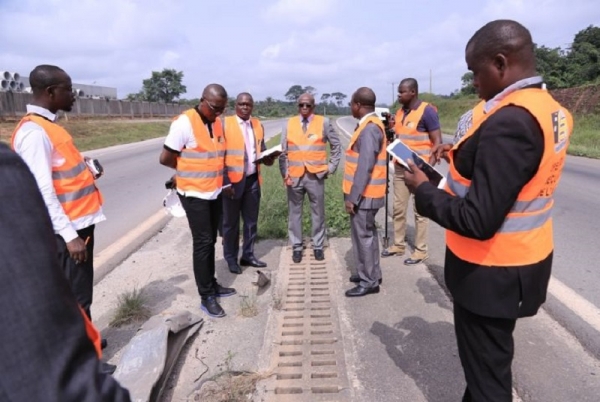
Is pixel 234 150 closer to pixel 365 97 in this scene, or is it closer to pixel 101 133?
pixel 365 97

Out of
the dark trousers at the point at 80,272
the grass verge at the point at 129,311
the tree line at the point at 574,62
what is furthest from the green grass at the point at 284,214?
the tree line at the point at 574,62

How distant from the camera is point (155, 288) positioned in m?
4.20

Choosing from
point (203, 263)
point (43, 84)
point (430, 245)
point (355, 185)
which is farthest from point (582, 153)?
point (43, 84)

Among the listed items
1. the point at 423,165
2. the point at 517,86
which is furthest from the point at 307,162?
the point at 517,86

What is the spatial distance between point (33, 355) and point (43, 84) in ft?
8.27

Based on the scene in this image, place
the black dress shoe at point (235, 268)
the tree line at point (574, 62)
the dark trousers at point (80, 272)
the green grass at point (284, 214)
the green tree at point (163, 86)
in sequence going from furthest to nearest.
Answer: the green tree at point (163, 86) < the tree line at point (574, 62) < the green grass at point (284, 214) < the black dress shoe at point (235, 268) < the dark trousers at point (80, 272)

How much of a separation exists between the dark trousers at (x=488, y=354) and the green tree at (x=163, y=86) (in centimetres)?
6140

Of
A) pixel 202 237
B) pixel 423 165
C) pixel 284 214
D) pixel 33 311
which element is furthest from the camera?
pixel 284 214

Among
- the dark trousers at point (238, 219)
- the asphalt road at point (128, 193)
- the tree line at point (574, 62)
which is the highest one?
the tree line at point (574, 62)

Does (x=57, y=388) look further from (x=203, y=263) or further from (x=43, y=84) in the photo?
(x=203, y=263)

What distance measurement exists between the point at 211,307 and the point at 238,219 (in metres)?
1.43

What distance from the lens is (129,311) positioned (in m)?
3.55

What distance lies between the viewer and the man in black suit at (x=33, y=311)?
0.68 metres

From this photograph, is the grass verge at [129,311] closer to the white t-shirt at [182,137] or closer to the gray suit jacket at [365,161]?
the white t-shirt at [182,137]
